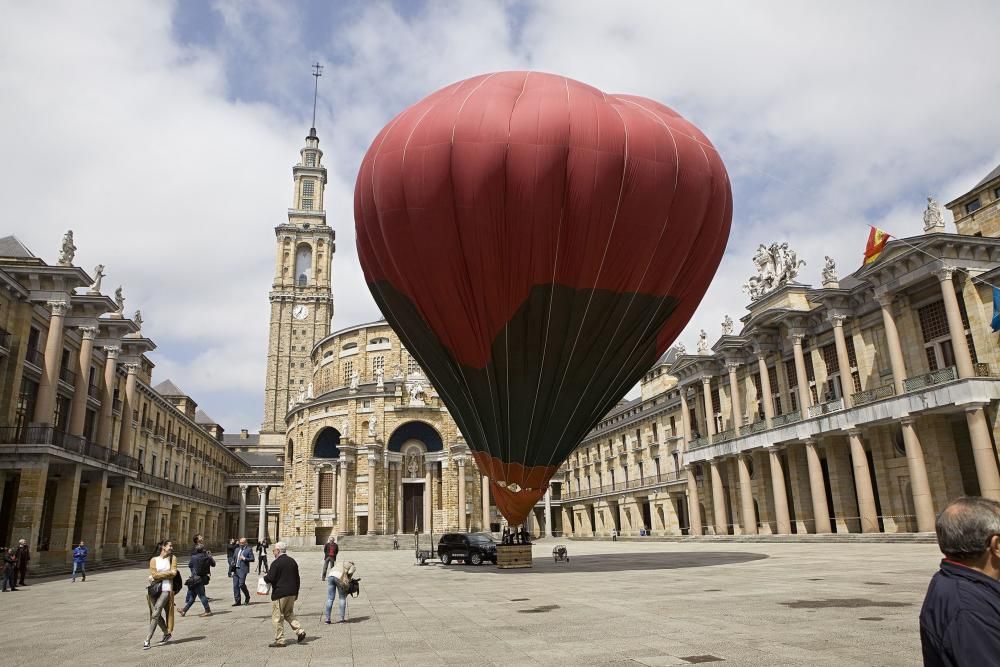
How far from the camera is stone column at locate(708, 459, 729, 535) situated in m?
45.7

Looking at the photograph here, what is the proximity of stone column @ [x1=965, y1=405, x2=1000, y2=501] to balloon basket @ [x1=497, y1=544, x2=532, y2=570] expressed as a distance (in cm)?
1844

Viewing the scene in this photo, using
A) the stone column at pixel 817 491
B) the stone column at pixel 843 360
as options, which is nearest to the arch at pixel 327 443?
the stone column at pixel 817 491

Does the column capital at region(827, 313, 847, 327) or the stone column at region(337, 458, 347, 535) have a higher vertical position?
the column capital at region(827, 313, 847, 327)

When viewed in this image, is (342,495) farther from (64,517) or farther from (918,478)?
(918,478)

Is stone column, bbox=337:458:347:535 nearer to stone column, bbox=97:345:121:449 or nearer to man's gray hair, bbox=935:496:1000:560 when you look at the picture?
stone column, bbox=97:345:121:449

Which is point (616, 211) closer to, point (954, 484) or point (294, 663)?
point (294, 663)

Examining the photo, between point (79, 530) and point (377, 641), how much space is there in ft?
122

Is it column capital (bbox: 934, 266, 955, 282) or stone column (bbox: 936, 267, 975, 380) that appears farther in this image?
column capital (bbox: 934, 266, 955, 282)

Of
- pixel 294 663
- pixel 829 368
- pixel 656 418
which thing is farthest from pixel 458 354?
pixel 656 418

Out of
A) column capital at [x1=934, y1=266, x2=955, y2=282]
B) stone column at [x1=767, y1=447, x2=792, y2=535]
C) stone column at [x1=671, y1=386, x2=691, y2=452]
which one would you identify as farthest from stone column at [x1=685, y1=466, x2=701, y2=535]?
column capital at [x1=934, y1=266, x2=955, y2=282]

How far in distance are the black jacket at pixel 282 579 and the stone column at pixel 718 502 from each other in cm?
4050

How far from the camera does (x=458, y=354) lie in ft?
64.7

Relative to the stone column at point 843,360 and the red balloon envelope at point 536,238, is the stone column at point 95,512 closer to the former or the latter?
the red balloon envelope at point 536,238

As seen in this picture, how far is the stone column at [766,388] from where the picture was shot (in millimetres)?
42219
